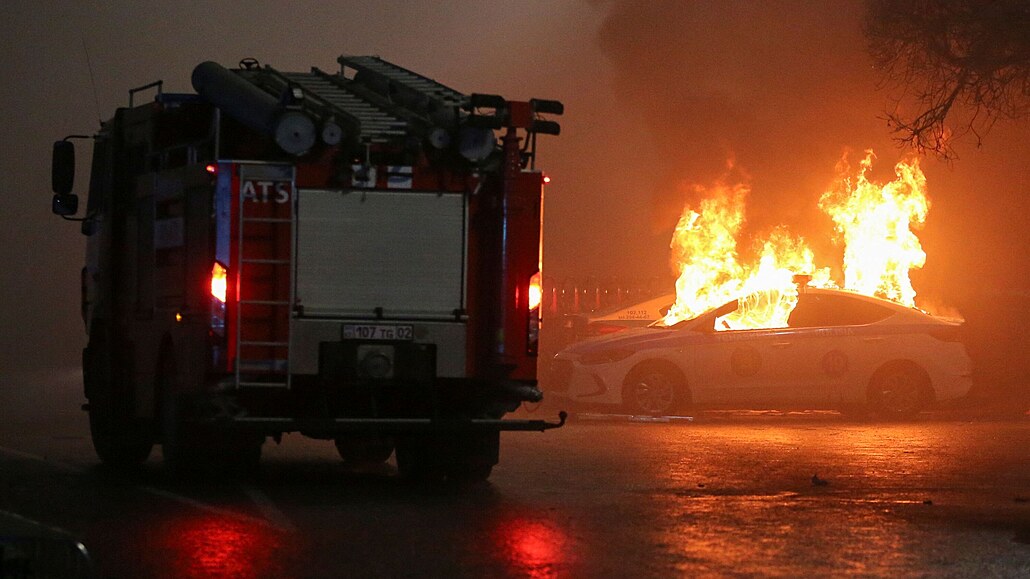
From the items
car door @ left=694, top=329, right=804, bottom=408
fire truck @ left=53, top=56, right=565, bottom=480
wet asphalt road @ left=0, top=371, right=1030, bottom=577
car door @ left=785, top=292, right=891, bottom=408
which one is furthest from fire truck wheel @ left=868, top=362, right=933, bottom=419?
fire truck @ left=53, top=56, right=565, bottom=480

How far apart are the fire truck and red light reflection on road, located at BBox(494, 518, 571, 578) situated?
1.53 metres

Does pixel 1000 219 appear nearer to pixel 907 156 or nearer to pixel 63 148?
pixel 907 156

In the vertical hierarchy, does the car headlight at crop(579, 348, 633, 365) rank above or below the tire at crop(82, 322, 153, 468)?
above

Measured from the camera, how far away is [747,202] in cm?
2648

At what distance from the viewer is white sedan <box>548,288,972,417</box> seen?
1786cm

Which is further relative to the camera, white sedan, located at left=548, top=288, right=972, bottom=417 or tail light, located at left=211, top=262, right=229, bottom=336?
white sedan, located at left=548, top=288, right=972, bottom=417

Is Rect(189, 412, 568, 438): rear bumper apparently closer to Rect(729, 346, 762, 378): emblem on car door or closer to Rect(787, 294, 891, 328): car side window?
Rect(729, 346, 762, 378): emblem on car door

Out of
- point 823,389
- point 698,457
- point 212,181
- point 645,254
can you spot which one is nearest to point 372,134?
point 212,181

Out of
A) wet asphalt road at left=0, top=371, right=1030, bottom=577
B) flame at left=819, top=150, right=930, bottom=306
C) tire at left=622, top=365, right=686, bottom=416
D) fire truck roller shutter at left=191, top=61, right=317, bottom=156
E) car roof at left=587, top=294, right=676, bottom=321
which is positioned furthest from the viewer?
flame at left=819, top=150, right=930, bottom=306

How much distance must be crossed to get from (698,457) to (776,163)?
46.1 ft

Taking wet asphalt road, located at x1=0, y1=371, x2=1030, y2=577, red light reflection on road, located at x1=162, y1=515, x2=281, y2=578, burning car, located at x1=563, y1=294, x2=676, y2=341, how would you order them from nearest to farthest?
red light reflection on road, located at x1=162, y1=515, x2=281, y2=578
wet asphalt road, located at x1=0, y1=371, x2=1030, y2=577
burning car, located at x1=563, y1=294, x2=676, y2=341

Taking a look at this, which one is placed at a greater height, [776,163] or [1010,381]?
[776,163]

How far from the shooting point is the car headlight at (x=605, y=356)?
708 inches

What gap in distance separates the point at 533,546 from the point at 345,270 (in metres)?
2.98
